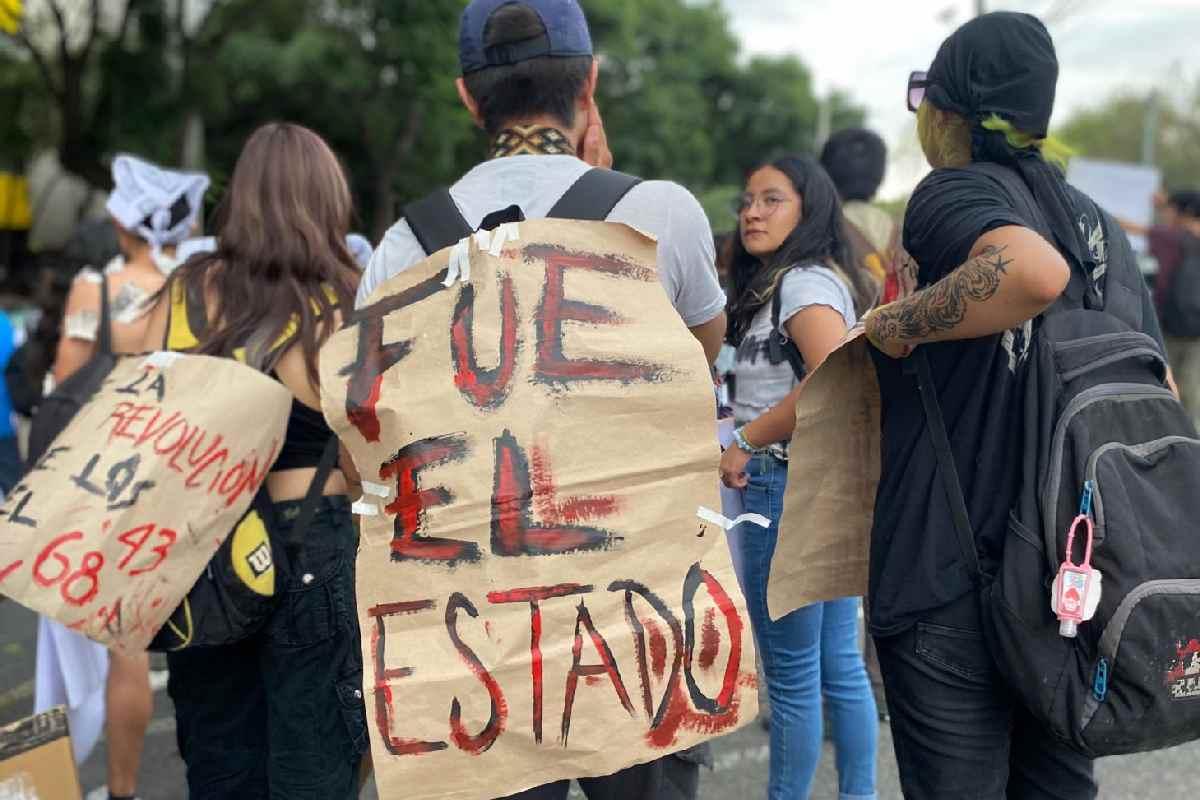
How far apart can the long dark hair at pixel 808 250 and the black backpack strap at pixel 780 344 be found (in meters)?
0.06

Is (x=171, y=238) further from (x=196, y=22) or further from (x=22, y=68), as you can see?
(x=22, y=68)

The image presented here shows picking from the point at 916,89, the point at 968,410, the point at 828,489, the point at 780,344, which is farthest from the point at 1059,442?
the point at 780,344

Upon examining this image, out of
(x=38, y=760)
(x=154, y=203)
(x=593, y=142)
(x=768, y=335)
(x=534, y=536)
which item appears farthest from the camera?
(x=154, y=203)

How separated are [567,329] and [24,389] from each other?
3.20m

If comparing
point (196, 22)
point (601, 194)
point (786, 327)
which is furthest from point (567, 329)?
point (196, 22)

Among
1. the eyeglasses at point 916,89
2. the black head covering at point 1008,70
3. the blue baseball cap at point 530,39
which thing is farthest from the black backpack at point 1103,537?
the blue baseball cap at point 530,39

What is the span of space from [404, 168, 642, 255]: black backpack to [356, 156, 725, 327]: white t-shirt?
0.05 ft

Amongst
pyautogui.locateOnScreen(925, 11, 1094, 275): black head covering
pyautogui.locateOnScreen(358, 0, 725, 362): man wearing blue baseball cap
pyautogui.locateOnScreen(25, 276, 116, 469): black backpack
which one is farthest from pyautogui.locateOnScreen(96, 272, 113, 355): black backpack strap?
pyautogui.locateOnScreen(925, 11, 1094, 275): black head covering

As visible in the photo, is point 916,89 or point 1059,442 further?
point 916,89

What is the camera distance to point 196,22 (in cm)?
1638

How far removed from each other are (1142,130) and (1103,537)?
205ft

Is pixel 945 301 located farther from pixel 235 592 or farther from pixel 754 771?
pixel 754 771

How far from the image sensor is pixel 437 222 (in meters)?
1.77

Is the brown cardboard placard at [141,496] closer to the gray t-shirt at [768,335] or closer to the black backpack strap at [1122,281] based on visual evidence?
the gray t-shirt at [768,335]
